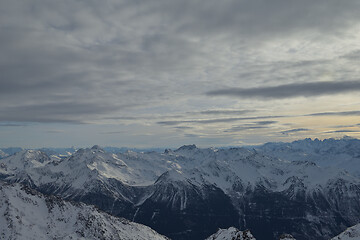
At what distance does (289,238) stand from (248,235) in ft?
74.6

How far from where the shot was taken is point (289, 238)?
154375 mm

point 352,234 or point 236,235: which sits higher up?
point 236,235

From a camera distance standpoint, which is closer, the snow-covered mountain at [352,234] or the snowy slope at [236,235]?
the snowy slope at [236,235]

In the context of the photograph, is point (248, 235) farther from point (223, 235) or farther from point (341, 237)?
point (341, 237)

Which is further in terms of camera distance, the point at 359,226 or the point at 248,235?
the point at 359,226

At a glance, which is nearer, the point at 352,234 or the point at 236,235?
the point at 236,235

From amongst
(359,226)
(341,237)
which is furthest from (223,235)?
(359,226)

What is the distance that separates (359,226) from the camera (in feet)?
561

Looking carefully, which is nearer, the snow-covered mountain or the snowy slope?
the snowy slope

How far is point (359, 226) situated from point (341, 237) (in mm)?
13361

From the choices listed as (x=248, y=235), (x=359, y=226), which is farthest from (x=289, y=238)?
(x=359, y=226)

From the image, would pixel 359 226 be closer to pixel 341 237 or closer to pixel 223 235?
pixel 341 237

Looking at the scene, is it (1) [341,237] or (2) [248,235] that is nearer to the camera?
(2) [248,235]

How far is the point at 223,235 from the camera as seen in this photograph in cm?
17875
